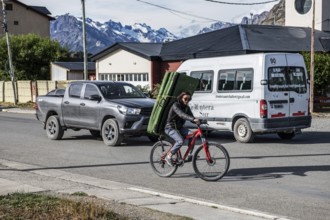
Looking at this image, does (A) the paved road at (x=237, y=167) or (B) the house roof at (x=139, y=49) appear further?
(B) the house roof at (x=139, y=49)

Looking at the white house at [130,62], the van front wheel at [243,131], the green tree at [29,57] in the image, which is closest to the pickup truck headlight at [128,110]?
the van front wheel at [243,131]

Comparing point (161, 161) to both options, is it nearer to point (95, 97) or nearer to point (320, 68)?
point (95, 97)

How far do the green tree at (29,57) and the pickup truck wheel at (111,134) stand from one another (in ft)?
132

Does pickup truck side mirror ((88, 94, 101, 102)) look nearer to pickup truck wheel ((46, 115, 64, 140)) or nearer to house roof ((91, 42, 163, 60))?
pickup truck wheel ((46, 115, 64, 140))

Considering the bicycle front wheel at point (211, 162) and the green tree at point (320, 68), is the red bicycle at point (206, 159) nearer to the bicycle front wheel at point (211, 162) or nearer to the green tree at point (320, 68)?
the bicycle front wheel at point (211, 162)

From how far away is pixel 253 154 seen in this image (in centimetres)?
1369

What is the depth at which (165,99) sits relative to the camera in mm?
10742

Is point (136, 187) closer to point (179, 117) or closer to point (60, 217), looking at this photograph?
point (179, 117)

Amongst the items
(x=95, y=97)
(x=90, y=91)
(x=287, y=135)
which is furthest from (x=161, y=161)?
(x=287, y=135)

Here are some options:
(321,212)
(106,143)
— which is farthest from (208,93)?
(321,212)

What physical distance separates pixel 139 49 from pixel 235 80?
2379 cm

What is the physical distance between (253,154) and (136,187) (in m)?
4.69

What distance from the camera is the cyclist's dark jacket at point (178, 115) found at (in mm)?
10359

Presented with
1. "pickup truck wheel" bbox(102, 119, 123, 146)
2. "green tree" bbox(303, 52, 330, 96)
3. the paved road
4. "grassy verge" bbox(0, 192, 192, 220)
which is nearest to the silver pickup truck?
"pickup truck wheel" bbox(102, 119, 123, 146)
